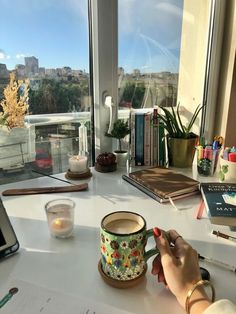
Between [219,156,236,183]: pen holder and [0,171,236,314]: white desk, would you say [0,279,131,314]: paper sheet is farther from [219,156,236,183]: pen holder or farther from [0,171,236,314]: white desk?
[219,156,236,183]: pen holder

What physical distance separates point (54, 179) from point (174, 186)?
44cm

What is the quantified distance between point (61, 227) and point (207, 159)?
25.8 inches

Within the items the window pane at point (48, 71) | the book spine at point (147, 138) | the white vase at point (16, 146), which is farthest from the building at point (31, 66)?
the book spine at point (147, 138)

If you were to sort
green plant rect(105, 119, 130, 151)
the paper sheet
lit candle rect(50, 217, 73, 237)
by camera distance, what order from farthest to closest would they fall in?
green plant rect(105, 119, 130, 151), lit candle rect(50, 217, 73, 237), the paper sheet

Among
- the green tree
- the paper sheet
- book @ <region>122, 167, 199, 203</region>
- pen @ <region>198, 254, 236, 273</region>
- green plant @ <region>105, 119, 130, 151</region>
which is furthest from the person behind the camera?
the green tree

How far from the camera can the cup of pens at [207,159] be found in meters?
1.08

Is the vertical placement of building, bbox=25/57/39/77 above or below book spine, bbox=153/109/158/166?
above

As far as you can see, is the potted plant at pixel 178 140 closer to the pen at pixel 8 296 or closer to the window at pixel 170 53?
the window at pixel 170 53

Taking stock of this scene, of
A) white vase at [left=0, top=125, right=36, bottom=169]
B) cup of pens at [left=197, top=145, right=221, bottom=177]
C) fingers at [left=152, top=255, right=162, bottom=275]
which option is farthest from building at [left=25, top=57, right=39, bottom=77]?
fingers at [left=152, top=255, right=162, bottom=275]

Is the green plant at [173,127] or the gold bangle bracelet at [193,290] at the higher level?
the green plant at [173,127]

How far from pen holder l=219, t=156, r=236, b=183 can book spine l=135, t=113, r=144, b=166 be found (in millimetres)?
323

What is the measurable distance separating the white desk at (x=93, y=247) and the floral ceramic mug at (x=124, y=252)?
1.1 inches

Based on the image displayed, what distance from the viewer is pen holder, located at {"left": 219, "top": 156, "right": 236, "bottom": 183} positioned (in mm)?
991

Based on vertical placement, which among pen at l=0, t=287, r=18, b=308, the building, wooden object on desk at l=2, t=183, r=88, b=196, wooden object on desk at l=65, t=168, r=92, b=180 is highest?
the building
